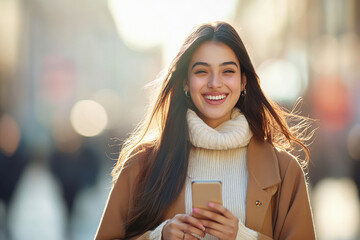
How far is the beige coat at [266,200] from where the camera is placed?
425 cm

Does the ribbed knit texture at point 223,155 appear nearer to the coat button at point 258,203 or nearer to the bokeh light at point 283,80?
the coat button at point 258,203

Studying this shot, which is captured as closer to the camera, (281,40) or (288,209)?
(288,209)

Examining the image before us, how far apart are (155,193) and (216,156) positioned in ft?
1.71

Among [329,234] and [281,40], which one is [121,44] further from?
[329,234]

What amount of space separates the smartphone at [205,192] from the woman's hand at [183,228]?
4.6 inches

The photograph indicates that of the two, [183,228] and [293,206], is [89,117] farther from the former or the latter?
[183,228]

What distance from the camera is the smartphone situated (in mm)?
3789

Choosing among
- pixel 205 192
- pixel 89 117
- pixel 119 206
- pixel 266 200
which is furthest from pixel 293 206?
pixel 89 117

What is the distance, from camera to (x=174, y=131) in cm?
462

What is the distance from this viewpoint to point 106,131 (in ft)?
102

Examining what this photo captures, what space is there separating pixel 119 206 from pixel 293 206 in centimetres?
108

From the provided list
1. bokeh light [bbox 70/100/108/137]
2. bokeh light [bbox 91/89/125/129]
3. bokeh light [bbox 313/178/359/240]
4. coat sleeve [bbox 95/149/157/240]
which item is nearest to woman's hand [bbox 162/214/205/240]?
coat sleeve [bbox 95/149/157/240]

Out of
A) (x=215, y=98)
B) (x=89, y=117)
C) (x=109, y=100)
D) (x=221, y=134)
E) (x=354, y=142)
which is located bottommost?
(x=89, y=117)

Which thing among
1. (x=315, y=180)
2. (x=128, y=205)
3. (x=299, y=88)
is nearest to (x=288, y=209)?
(x=128, y=205)
